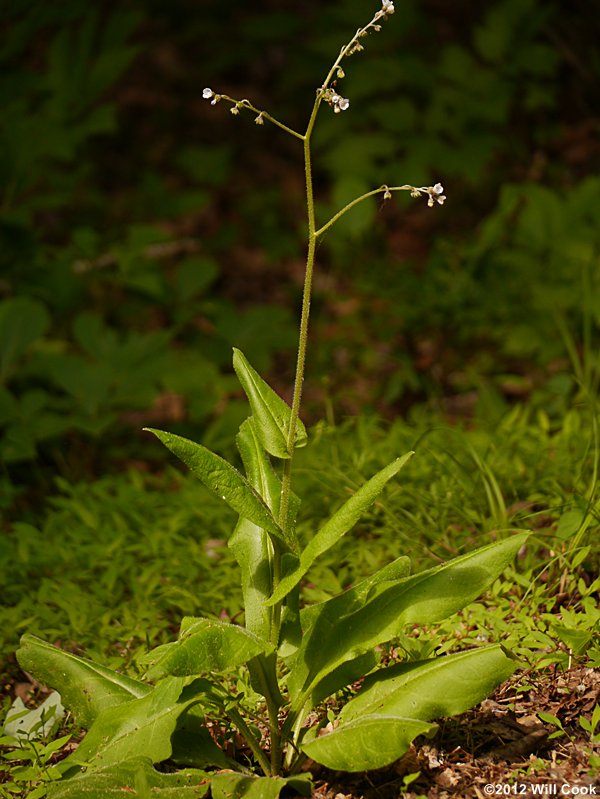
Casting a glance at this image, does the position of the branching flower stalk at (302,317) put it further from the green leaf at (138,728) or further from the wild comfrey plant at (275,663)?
the green leaf at (138,728)

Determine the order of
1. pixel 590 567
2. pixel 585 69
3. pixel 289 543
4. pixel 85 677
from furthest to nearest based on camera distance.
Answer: pixel 585 69 → pixel 590 567 → pixel 85 677 → pixel 289 543

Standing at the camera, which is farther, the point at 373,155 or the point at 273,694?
the point at 373,155

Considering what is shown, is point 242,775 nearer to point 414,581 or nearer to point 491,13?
point 414,581

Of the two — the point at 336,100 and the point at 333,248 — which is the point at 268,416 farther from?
the point at 333,248

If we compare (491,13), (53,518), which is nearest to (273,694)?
(53,518)

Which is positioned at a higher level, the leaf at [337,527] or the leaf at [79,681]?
the leaf at [337,527]

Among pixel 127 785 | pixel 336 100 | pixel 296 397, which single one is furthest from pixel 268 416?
pixel 127 785

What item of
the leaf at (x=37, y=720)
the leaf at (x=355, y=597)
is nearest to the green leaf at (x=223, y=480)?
the leaf at (x=355, y=597)
